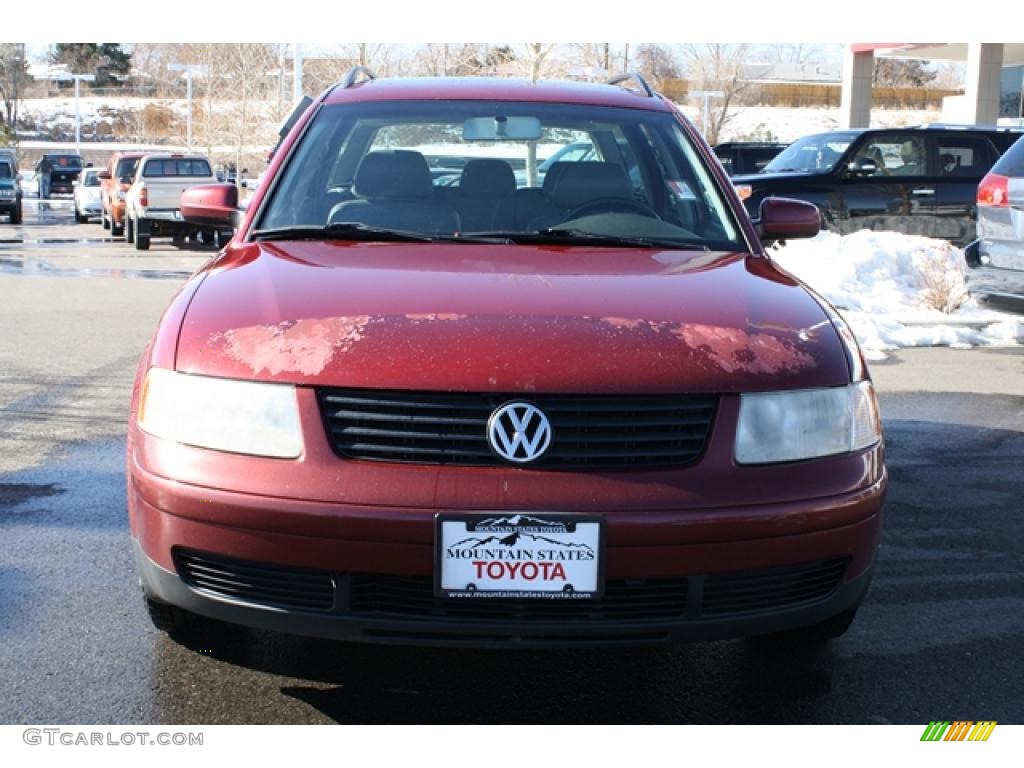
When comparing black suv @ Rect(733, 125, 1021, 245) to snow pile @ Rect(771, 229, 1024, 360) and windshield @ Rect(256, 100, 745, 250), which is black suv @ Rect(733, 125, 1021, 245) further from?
windshield @ Rect(256, 100, 745, 250)

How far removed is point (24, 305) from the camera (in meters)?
11.8

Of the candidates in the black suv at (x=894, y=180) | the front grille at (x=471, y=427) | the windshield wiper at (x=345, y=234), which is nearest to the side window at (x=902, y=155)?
the black suv at (x=894, y=180)

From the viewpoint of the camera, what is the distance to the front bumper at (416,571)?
2.80 m

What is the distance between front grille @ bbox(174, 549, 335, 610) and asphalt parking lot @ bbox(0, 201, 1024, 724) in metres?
0.41

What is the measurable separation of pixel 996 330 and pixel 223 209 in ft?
24.0

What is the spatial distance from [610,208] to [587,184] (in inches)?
5.4

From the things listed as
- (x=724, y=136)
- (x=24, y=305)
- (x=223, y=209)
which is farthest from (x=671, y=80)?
(x=223, y=209)

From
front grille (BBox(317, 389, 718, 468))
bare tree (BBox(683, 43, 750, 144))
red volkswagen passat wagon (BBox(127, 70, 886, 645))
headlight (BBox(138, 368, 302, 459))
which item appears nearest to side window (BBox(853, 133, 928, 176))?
red volkswagen passat wagon (BBox(127, 70, 886, 645))

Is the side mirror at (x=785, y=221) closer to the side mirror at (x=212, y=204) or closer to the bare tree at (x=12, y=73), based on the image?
the side mirror at (x=212, y=204)

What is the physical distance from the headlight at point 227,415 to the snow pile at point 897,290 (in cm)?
589

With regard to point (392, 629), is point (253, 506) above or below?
above

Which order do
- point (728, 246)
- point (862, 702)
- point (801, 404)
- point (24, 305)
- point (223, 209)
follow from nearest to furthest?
point (801, 404)
point (862, 702)
point (728, 246)
point (223, 209)
point (24, 305)

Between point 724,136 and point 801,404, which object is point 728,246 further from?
point 724,136
